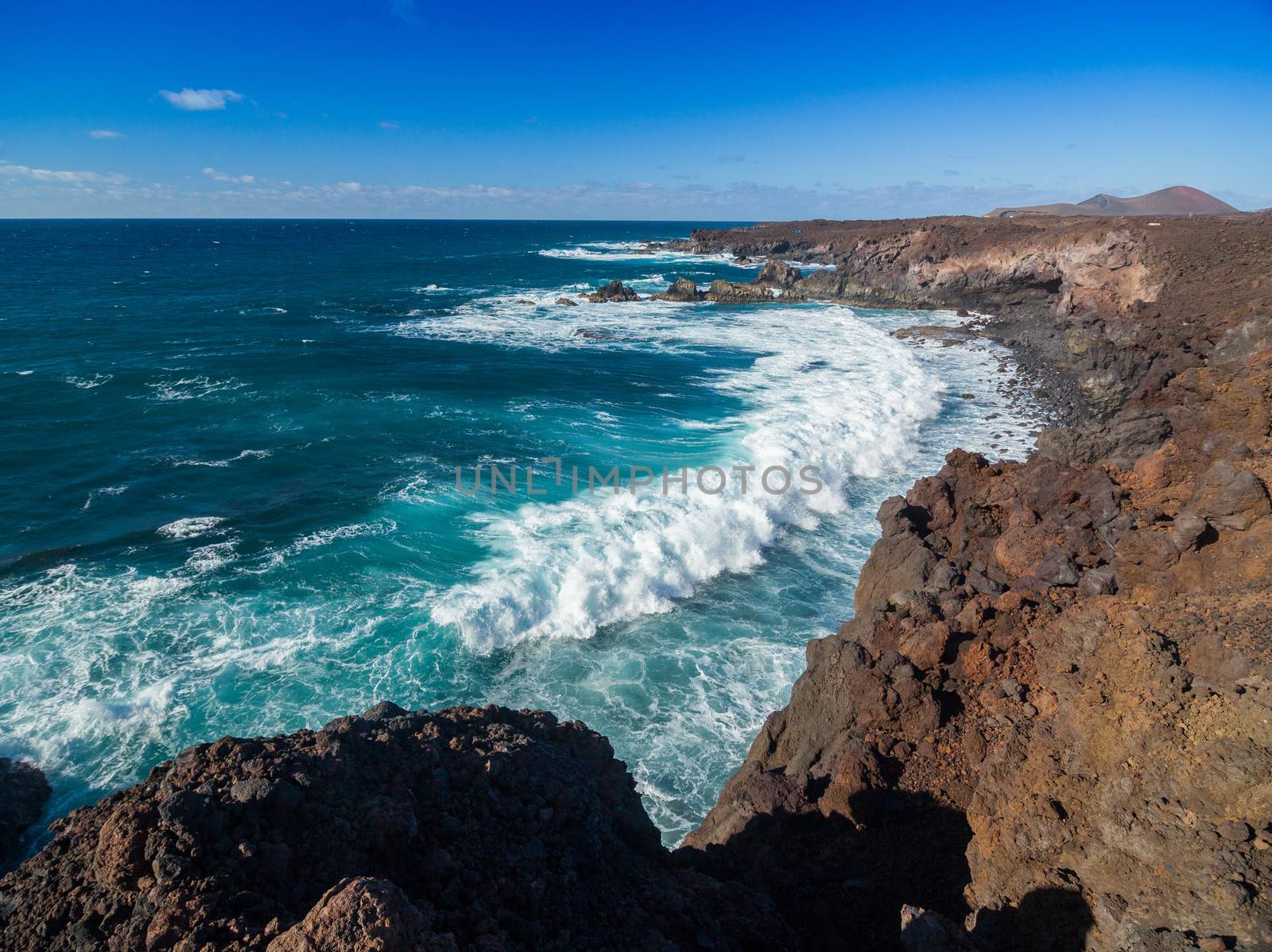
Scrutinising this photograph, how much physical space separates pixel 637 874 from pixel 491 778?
5.13 feet

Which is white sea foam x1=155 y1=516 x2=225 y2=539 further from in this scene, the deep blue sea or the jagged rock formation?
the jagged rock formation

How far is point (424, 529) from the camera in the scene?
1892cm

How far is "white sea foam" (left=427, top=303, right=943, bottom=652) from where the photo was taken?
609 inches

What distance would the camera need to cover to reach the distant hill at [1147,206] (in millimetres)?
123750

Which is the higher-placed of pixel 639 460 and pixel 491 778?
pixel 491 778

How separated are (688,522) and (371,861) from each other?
14418 millimetres

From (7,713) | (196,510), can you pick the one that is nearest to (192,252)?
(196,510)

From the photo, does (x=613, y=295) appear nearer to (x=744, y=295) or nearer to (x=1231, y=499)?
(x=744, y=295)

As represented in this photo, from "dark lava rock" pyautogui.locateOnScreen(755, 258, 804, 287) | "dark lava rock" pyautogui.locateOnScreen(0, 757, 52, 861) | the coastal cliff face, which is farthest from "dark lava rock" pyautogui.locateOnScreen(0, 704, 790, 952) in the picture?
"dark lava rock" pyautogui.locateOnScreen(755, 258, 804, 287)

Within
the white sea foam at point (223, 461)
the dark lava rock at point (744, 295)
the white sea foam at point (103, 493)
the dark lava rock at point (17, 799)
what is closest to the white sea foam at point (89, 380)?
the white sea foam at point (223, 461)

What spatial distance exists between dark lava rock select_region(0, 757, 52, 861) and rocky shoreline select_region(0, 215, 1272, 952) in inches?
288

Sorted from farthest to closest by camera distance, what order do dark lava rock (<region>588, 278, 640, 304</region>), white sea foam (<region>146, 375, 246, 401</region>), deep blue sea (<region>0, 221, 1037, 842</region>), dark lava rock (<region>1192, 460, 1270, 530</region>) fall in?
dark lava rock (<region>588, 278, 640, 304</region>), white sea foam (<region>146, 375, 246, 401</region>), deep blue sea (<region>0, 221, 1037, 842</region>), dark lava rock (<region>1192, 460, 1270, 530</region>)

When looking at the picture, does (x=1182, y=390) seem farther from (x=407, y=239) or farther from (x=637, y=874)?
(x=407, y=239)

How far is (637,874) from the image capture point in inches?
236
